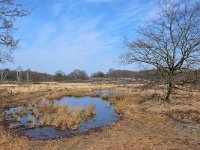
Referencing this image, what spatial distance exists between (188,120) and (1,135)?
9.95 meters

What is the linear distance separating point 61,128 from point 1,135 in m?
3.40

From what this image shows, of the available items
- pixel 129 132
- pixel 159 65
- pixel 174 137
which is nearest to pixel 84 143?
pixel 129 132

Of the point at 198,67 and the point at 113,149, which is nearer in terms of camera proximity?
the point at 113,149

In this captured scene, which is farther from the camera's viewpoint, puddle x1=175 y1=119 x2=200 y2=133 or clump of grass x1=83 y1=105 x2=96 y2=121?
clump of grass x1=83 y1=105 x2=96 y2=121

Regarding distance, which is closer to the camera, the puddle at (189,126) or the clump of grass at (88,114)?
the puddle at (189,126)

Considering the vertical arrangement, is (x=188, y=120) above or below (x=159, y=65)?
below

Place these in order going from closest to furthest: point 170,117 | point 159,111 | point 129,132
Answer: point 129,132 → point 170,117 → point 159,111

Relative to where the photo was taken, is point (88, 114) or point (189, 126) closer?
point (189, 126)

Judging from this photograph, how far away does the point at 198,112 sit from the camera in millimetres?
17281

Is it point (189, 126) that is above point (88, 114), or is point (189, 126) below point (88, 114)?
above

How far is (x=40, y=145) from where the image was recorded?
1162cm

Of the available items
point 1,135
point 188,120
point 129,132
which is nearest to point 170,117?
point 188,120

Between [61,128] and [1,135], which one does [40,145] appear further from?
[61,128]

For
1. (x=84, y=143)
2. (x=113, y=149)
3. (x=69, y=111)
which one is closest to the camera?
(x=113, y=149)
